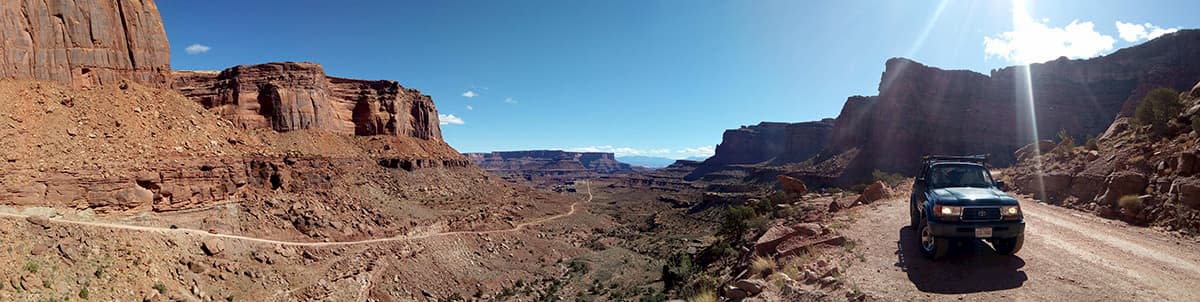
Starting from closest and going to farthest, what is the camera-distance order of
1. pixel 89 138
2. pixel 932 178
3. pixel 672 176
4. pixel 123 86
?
pixel 932 178 < pixel 89 138 < pixel 123 86 < pixel 672 176

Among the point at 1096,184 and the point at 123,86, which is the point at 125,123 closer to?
the point at 123,86

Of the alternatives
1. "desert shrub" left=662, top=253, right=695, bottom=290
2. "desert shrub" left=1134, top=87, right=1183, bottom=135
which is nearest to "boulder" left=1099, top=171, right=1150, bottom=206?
"desert shrub" left=1134, top=87, right=1183, bottom=135

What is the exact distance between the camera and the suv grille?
8.06m

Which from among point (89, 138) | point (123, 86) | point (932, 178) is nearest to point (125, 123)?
point (89, 138)

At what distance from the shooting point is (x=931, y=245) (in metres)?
8.79

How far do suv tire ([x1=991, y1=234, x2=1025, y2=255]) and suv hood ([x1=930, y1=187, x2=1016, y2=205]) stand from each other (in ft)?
2.46

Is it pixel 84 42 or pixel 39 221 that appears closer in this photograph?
pixel 39 221

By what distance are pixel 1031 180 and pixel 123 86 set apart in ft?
163

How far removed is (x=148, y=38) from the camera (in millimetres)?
31469

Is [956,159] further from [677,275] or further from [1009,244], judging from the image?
[677,275]

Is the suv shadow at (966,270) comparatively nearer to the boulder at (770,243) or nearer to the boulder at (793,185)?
Result: the boulder at (770,243)

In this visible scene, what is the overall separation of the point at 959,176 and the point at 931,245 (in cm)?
193

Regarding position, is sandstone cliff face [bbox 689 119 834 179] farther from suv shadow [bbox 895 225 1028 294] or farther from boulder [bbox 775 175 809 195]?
suv shadow [bbox 895 225 1028 294]

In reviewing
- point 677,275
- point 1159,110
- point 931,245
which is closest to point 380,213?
point 677,275
